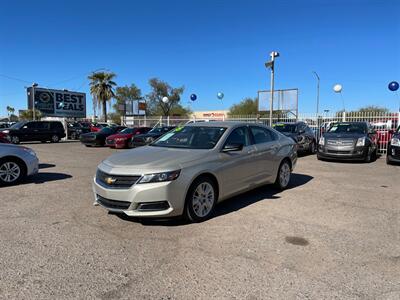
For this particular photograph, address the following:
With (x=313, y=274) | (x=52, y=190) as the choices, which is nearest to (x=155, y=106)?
(x=52, y=190)

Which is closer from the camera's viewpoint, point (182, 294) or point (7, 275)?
point (182, 294)

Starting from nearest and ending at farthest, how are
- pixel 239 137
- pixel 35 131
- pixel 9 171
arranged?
1. pixel 239 137
2. pixel 9 171
3. pixel 35 131

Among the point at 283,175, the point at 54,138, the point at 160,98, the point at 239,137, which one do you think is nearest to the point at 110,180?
the point at 239,137

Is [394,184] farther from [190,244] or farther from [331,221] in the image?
[190,244]

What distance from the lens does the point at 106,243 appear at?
4422 mm

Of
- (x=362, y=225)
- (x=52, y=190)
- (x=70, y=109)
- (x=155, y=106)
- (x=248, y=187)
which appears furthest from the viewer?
(x=155, y=106)

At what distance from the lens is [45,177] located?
367 inches

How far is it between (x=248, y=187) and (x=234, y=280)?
3.09m

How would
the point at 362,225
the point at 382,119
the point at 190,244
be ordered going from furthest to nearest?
the point at 382,119 → the point at 362,225 → the point at 190,244

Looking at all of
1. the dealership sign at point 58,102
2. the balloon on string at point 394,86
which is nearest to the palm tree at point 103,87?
the dealership sign at point 58,102

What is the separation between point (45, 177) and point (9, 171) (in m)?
1.23

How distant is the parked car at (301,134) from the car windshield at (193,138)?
357 inches

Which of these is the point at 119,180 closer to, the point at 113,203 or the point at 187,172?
the point at 113,203

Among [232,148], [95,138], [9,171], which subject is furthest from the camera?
[95,138]
